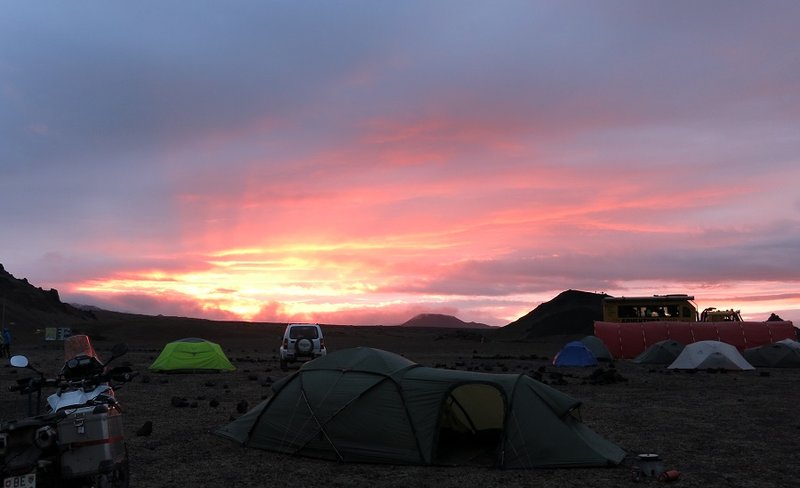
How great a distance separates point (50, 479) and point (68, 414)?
0.62m

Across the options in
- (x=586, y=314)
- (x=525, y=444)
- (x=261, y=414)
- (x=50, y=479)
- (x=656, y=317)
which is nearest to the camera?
(x=50, y=479)

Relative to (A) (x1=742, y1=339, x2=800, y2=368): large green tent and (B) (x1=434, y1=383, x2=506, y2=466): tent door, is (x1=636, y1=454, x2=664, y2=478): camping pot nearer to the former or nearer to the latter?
(B) (x1=434, y1=383, x2=506, y2=466): tent door

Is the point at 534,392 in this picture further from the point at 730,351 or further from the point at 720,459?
the point at 730,351

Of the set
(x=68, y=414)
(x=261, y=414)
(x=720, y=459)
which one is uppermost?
(x=68, y=414)

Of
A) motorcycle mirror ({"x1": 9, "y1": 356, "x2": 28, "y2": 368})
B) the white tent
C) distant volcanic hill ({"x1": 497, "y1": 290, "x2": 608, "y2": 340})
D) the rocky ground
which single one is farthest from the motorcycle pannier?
distant volcanic hill ({"x1": 497, "y1": 290, "x2": 608, "y2": 340})

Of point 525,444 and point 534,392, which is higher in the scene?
point 534,392

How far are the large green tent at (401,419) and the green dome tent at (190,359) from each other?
1810 cm

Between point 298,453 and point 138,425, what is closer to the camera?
point 298,453

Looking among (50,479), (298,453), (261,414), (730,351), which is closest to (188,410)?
(261,414)

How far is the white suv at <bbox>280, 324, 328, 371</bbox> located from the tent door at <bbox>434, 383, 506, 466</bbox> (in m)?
19.2

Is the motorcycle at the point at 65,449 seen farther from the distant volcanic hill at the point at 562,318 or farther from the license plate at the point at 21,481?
the distant volcanic hill at the point at 562,318

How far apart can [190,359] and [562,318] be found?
3380 inches

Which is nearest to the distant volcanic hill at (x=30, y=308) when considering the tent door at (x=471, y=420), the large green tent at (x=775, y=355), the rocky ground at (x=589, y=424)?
the rocky ground at (x=589, y=424)

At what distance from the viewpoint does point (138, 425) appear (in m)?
15.7
